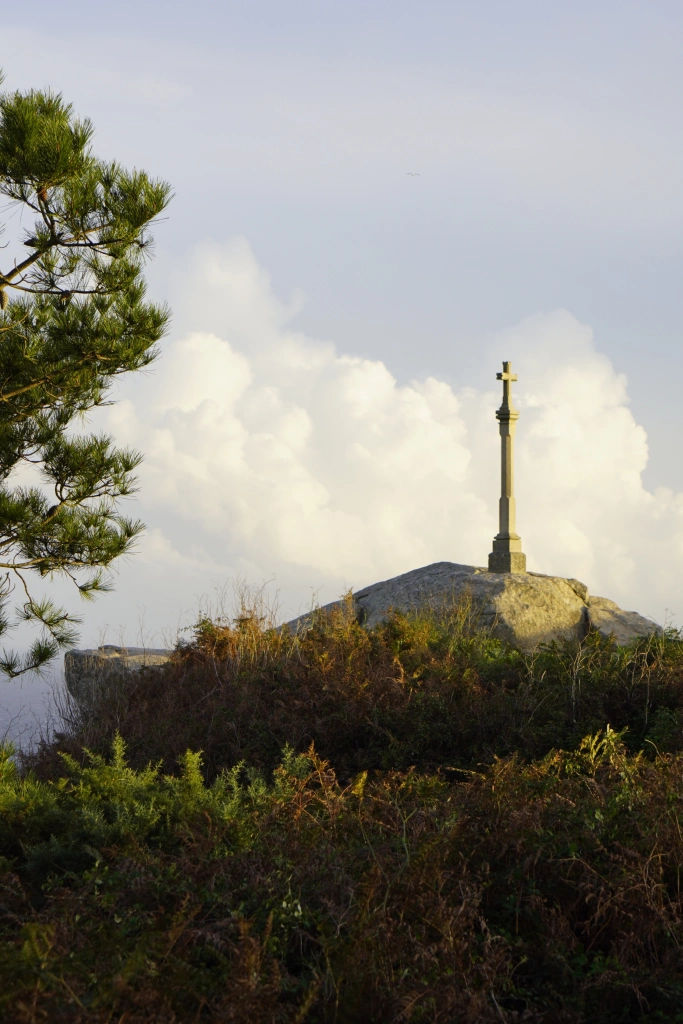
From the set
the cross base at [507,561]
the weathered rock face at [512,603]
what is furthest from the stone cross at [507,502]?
the weathered rock face at [512,603]

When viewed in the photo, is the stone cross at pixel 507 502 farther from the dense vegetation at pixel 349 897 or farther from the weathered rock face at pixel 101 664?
the dense vegetation at pixel 349 897

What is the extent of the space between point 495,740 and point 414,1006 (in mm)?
3970

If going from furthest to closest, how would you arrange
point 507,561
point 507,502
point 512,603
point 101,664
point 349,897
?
1. point 507,502
2. point 507,561
3. point 512,603
4. point 101,664
5. point 349,897

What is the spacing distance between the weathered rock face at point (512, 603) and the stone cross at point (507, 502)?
1.56 m

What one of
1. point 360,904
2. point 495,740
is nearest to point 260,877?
point 360,904

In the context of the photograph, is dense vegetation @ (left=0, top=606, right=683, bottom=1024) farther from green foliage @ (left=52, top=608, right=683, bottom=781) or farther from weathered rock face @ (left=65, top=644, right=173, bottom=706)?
weathered rock face @ (left=65, top=644, right=173, bottom=706)

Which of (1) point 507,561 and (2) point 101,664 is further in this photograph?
(1) point 507,561

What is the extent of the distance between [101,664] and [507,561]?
7.00m

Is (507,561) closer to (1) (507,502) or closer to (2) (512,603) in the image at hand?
(1) (507,502)

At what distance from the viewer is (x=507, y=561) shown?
14586 mm

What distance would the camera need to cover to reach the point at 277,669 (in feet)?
26.2

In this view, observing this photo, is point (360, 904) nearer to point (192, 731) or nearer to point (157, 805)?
point (157, 805)

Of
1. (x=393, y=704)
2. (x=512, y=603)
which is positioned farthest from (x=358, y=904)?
(x=512, y=603)

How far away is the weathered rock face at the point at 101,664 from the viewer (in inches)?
399
